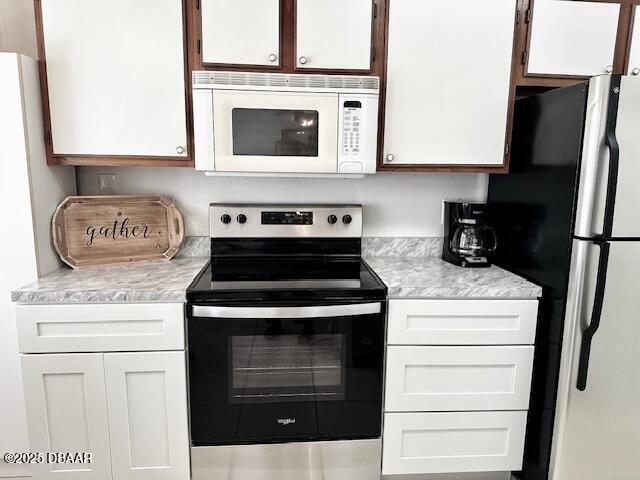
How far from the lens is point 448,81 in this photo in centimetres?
175

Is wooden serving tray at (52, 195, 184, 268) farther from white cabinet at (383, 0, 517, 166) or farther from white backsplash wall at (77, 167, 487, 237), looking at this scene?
white cabinet at (383, 0, 517, 166)

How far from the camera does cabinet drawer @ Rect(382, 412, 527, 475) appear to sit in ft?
5.41

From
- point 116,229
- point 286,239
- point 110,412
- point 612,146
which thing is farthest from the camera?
point 286,239

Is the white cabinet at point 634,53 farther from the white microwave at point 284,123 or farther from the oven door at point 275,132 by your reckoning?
the oven door at point 275,132

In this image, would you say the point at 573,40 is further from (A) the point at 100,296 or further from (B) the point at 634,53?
(A) the point at 100,296

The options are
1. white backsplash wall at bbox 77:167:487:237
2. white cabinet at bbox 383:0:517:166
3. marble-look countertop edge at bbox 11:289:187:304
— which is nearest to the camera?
marble-look countertop edge at bbox 11:289:187:304

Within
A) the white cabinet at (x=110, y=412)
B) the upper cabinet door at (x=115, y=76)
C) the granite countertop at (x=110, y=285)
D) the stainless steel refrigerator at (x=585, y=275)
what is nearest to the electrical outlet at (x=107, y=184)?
the upper cabinet door at (x=115, y=76)

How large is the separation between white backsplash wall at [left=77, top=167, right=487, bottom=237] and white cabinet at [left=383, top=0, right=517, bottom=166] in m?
0.32

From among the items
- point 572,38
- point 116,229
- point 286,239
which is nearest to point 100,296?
point 116,229

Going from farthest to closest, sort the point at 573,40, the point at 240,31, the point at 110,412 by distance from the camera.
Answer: the point at 573,40, the point at 240,31, the point at 110,412

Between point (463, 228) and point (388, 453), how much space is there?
3.46ft

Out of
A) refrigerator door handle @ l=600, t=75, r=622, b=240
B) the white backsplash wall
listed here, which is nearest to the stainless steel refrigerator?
refrigerator door handle @ l=600, t=75, r=622, b=240

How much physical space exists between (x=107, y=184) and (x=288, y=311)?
3.87ft

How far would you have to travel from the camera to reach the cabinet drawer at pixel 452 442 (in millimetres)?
1649
